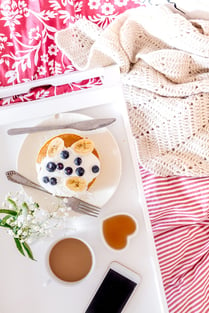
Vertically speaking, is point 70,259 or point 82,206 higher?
point 82,206

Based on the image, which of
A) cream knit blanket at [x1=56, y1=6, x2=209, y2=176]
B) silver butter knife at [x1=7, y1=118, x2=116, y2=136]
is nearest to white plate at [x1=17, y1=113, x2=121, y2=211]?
silver butter knife at [x1=7, y1=118, x2=116, y2=136]

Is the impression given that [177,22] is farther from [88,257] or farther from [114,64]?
[88,257]

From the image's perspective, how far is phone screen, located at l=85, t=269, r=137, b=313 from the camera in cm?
85

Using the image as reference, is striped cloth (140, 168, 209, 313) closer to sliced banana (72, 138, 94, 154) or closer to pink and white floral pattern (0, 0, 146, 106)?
sliced banana (72, 138, 94, 154)

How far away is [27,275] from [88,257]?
0.13 m

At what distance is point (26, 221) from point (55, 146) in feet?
0.49

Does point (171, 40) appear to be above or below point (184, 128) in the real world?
above

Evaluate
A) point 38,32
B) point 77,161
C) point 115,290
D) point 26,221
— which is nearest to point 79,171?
point 77,161

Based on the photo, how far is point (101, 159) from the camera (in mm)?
886

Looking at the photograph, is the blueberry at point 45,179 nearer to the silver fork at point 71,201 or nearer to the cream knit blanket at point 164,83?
the silver fork at point 71,201

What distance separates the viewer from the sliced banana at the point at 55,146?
2.71ft

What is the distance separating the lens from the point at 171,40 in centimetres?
98

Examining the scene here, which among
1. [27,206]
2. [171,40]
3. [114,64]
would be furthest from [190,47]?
[27,206]

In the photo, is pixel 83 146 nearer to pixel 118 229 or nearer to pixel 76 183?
pixel 76 183
